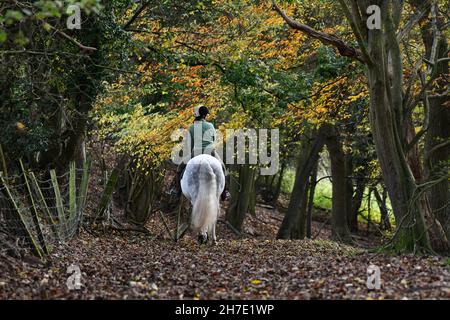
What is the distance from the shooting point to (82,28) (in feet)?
42.7

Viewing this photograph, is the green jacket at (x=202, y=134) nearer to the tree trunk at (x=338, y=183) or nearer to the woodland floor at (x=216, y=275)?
the woodland floor at (x=216, y=275)

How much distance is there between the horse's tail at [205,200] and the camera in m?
13.3

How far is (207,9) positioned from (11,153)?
560 cm

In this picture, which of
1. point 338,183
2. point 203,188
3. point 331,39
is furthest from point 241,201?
point 331,39

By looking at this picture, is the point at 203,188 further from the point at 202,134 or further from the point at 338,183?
the point at 338,183

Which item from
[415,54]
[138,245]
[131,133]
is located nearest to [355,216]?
[415,54]

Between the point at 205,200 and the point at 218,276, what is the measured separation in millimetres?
4115

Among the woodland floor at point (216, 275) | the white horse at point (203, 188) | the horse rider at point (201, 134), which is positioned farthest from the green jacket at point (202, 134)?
the woodland floor at point (216, 275)

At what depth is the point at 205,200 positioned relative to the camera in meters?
Answer: 13.3

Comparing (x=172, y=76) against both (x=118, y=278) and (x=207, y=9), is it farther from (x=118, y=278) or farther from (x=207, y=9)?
(x=118, y=278)

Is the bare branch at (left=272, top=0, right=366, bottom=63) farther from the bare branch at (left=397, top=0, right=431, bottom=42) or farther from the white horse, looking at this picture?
the white horse

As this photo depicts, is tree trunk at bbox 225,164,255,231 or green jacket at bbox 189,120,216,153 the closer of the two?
green jacket at bbox 189,120,216,153

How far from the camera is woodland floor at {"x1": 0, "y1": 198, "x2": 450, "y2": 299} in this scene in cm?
757

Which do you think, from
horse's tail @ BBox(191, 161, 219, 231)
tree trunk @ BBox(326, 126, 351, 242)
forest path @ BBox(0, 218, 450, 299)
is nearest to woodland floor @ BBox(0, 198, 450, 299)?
forest path @ BBox(0, 218, 450, 299)
